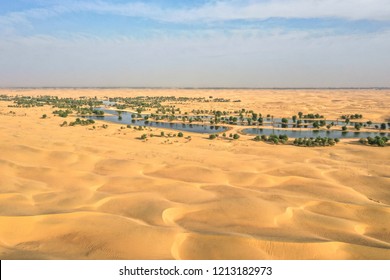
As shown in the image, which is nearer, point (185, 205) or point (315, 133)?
point (185, 205)

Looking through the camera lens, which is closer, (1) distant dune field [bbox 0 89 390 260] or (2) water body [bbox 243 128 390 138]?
(1) distant dune field [bbox 0 89 390 260]

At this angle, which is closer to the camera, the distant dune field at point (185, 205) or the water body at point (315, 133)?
the distant dune field at point (185, 205)

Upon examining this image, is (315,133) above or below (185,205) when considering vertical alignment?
below

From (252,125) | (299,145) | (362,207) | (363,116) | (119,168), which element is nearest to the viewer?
(362,207)

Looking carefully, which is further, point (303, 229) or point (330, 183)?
point (330, 183)

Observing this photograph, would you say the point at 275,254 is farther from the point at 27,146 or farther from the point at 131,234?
the point at 27,146

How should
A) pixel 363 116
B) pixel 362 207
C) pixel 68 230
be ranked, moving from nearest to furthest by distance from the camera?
1. pixel 68 230
2. pixel 362 207
3. pixel 363 116

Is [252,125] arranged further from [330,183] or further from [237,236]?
[237,236]

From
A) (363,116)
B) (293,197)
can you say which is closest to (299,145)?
(293,197)
